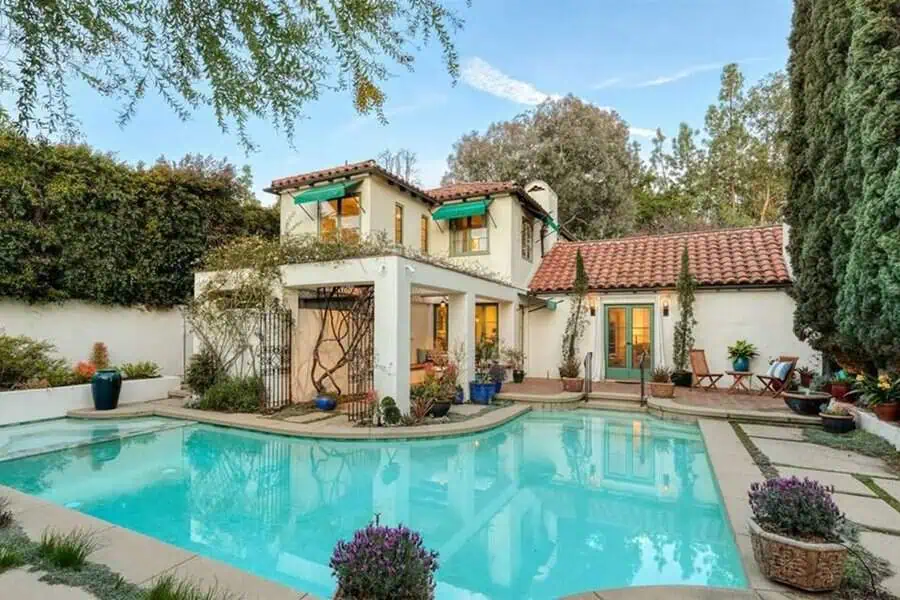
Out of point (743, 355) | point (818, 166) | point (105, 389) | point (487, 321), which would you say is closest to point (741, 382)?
point (743, 355)

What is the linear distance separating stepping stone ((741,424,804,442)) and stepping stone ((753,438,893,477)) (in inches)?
21.1

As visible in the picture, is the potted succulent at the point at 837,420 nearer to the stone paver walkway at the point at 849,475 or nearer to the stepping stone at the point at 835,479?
the stone paver walkway at the point at 849,475

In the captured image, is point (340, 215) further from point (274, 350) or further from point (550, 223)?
point (550, 223)

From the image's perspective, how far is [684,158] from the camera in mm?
32406

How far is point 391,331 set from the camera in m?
10.2

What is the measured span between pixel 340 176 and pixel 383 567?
13203 millimetres

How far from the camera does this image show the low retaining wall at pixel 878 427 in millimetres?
7684

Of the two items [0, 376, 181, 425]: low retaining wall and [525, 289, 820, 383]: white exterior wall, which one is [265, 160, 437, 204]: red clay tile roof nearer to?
[525, 289, 820, 383]: white exterior wall

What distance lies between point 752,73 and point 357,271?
31.9 meters

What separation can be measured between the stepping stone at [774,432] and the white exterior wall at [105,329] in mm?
15299

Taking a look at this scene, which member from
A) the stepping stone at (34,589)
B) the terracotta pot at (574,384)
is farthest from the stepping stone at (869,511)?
the terracotta pot at (574,384)

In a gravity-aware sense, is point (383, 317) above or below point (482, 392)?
above

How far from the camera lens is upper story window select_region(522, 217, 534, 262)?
17266 mm

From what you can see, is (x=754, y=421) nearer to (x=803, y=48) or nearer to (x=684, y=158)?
(x=803, y=48)
